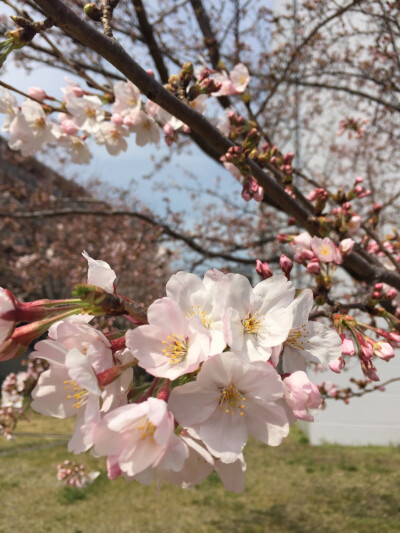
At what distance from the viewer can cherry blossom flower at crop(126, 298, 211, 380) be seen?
621mm

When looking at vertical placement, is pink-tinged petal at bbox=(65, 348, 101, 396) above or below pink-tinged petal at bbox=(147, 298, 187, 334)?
below

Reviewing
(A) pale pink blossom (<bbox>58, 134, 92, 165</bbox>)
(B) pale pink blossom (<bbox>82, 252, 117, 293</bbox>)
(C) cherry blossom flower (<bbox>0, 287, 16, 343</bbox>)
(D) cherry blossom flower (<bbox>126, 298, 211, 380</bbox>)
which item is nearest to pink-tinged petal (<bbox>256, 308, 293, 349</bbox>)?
(D) cherry blossom flower (<bbox>126, 298, 211, 380</bbox>)

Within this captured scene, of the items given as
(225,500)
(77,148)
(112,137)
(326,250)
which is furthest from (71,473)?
(326,250)

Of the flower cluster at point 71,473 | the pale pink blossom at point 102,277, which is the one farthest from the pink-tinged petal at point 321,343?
the flower cluster at point 71,473

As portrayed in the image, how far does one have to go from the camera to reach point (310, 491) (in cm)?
479

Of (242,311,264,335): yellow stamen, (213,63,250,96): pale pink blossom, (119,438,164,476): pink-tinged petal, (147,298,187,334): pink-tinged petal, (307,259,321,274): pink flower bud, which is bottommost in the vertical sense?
(119,438,164,476): pink-tinged petal

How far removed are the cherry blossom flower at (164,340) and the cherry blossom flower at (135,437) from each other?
0.06 m

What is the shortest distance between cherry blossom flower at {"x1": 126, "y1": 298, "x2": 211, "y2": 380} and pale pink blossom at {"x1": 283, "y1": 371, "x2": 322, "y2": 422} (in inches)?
5.9

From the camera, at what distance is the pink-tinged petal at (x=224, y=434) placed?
23.7 inches

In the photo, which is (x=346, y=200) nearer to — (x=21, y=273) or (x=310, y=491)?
(x=310, y=491)

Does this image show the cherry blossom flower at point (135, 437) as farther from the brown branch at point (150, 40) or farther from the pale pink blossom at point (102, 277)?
the brown branch at point (150, 40)

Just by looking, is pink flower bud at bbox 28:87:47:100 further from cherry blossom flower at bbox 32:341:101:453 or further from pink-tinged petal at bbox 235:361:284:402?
pink-tinged petal at bbox 235:361:284:402

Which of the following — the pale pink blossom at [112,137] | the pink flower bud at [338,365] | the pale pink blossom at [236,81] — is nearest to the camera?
the pink flower bud at [338,365]

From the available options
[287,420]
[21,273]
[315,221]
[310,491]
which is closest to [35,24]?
[287,420]
